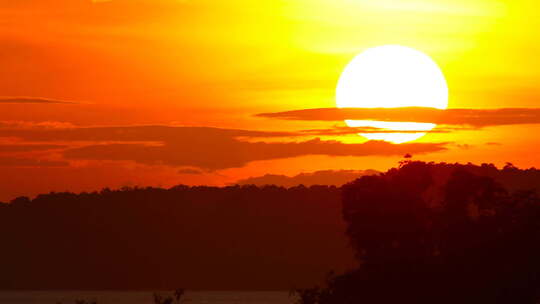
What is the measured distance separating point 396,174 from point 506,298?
5.53m

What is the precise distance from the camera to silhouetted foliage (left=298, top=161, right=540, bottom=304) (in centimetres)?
4981

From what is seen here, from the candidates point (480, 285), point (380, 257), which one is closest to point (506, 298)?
point (480, 285)

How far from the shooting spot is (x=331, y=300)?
1999 inches

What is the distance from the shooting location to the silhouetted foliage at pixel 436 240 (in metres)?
49.8

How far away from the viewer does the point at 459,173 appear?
51250 millimetres

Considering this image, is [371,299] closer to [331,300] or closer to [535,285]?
[331,300]

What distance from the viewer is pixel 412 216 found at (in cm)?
5059

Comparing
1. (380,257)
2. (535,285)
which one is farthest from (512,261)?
(380,257)

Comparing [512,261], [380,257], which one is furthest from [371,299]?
[512,261]

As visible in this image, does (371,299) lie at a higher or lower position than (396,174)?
lower

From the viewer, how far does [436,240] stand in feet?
167

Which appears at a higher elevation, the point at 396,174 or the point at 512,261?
the point at 396,174

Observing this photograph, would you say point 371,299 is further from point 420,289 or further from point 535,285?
point 535,285

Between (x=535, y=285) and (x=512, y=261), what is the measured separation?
1.04m
